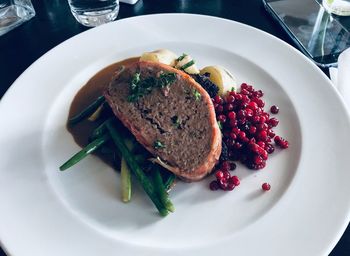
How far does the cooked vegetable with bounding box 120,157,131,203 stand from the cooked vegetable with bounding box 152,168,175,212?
0.12 metres

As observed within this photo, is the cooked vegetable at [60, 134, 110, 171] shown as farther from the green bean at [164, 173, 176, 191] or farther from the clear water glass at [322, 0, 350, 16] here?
the clear water glass at [322, 0, 350, 16]

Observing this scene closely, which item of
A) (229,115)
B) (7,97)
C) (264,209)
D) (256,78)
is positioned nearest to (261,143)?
(229,115)

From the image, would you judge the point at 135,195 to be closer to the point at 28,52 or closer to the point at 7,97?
the point at 7,97

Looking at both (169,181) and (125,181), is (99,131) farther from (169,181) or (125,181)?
(169,181)

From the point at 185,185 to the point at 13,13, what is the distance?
5.64 feet

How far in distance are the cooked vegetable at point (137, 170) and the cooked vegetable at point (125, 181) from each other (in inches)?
0.9

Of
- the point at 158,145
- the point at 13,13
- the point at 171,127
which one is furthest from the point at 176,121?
the point at 13,13

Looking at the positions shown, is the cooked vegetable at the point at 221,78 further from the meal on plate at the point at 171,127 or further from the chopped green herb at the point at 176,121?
the chopped green herb at the point at 176,121

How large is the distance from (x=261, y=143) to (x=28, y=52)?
1.54m

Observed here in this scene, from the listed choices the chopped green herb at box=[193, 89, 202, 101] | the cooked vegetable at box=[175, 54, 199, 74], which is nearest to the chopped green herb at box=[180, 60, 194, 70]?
the cooked vegetable at box=[175, 54, 199, 74]

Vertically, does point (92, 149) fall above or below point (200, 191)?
above

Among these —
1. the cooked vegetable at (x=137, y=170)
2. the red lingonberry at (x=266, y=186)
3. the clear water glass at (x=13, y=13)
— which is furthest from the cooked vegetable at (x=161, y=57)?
the clear water glass at (x=13, y=13)

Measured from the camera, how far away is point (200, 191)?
6.02 feet

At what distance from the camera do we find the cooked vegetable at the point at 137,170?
174cm
